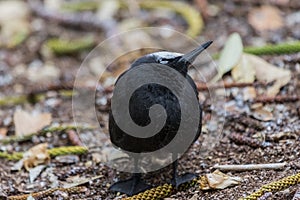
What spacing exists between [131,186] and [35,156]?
73 centimetres

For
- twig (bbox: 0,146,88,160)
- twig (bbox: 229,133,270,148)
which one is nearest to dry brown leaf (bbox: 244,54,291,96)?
twig (bbox: 229,133,270,148)

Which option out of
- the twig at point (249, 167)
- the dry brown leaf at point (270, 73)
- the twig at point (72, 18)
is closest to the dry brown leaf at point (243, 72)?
the dry brown leaf at point (270, 73)

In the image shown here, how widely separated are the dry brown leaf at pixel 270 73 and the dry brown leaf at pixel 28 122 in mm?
1446

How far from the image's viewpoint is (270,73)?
4371 mm

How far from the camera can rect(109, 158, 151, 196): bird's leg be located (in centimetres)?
346

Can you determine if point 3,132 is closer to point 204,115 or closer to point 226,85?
point 204,115

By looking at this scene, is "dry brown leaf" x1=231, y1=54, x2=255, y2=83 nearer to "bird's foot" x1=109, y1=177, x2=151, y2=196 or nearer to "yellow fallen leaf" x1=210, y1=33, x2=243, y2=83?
"yellow fallen leaf" x1=210, y1=33, x2=243, y2=83

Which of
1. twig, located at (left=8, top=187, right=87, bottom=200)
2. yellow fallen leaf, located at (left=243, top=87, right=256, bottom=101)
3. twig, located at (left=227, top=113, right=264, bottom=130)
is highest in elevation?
yellow fallen leaf, located at (left=243, top=87, right=256, bottom=101)

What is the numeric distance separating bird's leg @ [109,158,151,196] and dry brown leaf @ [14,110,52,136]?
945 millimetres

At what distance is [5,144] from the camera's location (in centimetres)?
416

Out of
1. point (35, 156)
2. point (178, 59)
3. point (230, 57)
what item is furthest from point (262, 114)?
point (35, 156)

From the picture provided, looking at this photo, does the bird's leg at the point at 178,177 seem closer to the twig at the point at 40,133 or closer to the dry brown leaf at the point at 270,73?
the twig at the point at 40,133

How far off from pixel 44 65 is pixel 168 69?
7.44ft

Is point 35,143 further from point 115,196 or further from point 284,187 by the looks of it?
point 284,187
